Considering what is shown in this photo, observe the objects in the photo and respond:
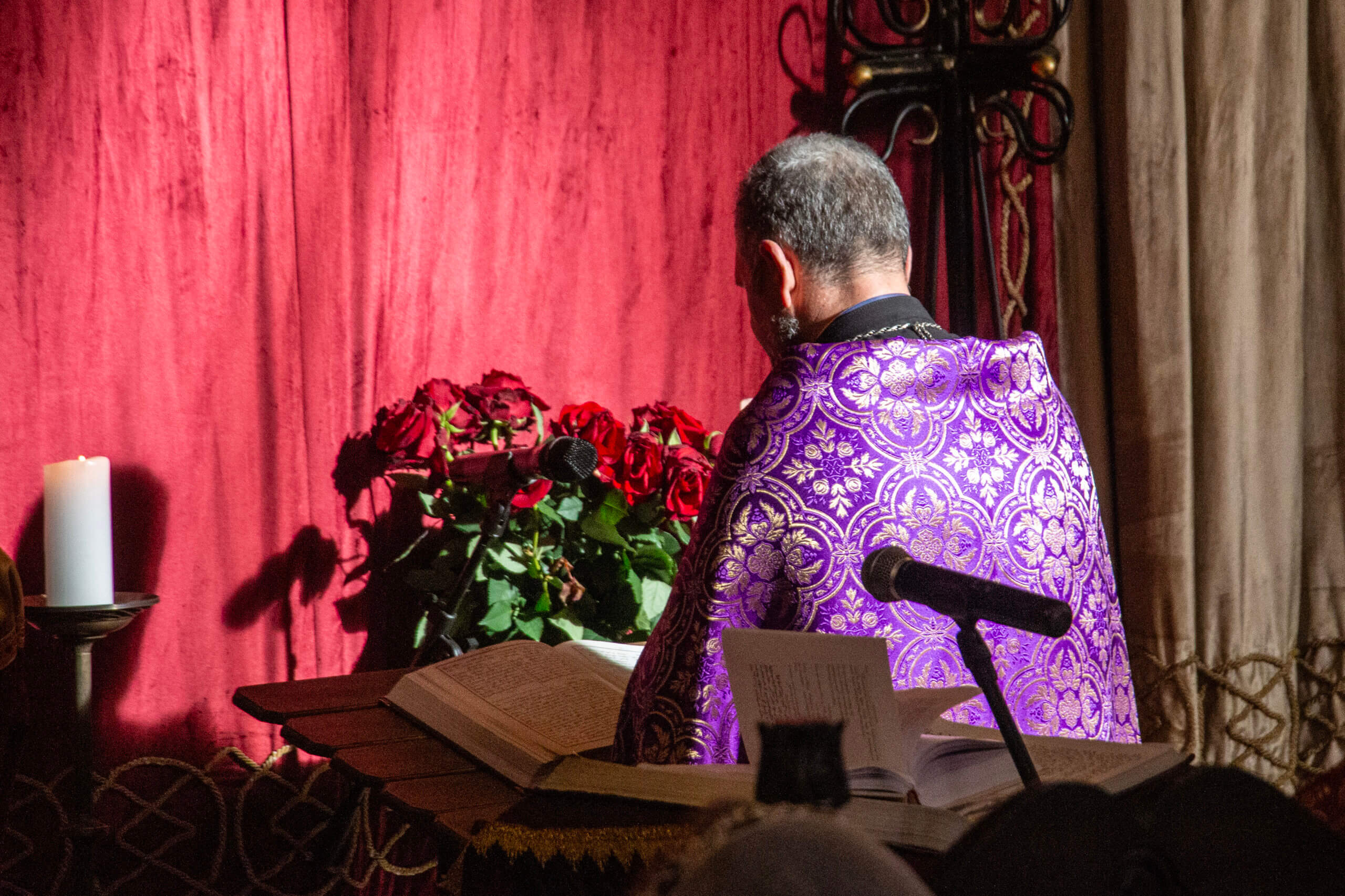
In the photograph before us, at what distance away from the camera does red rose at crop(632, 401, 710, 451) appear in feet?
6.02

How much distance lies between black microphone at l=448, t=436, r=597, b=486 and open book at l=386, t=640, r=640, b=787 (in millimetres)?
211

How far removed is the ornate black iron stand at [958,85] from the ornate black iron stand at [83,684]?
1.48 metres

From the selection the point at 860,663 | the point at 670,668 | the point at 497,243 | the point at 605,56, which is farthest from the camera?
the point at 605,56

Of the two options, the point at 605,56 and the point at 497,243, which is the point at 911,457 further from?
Answer: the point at 605,56

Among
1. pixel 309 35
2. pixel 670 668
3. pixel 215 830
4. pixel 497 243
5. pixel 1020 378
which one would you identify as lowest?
pixel 215 830

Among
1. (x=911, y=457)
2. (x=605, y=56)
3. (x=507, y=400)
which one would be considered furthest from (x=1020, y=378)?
(x=605, y=56)

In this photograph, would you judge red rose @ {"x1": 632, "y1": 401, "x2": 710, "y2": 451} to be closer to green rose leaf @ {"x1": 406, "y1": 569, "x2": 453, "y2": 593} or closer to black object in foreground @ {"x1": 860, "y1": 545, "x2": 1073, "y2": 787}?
green rose leaf @ {"x1": 406, "y1": 569, "x2": 453, "y2": 593}

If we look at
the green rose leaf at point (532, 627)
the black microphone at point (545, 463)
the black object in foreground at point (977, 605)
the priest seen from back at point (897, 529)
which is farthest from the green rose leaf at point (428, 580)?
the black object in foreground at point (977, 605)

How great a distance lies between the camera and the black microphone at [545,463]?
138 cm

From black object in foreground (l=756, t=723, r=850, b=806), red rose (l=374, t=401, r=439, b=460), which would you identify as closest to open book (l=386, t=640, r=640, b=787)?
red rose (l=374, t=401, r=439, b=460)

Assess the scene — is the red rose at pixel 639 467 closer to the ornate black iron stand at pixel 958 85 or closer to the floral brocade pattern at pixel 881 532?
the floral brocade pattern at pixel 881 532

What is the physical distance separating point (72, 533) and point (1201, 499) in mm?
1781

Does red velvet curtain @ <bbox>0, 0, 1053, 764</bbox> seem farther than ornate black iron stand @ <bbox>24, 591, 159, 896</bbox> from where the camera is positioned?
Yes

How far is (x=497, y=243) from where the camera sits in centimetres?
197
